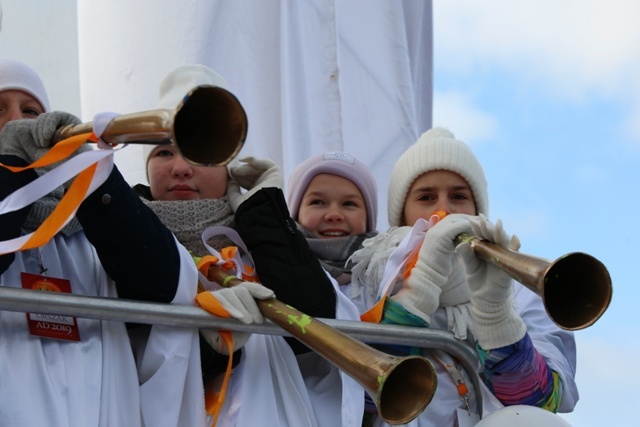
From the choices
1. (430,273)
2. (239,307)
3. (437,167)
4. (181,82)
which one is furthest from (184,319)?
(437,167)

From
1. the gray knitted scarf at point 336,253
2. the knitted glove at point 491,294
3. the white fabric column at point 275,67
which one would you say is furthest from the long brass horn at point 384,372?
the white fabric column at point 275,67

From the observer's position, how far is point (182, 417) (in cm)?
242

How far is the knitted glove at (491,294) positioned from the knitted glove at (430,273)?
90 millimetres

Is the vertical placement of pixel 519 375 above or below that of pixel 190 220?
below

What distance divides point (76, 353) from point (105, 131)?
420mm

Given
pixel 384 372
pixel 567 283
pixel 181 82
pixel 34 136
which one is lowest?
pixel 384 372

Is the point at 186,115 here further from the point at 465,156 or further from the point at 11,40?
the point at 11,40

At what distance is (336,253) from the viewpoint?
9.66 ft

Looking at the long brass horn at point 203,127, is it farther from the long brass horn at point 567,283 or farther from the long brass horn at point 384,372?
the long brass horn at point 567,283

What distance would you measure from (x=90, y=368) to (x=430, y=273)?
74cm

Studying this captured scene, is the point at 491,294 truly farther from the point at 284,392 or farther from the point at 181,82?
the point at 181,82

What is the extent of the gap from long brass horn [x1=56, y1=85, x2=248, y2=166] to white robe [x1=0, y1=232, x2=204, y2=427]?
0.35 m

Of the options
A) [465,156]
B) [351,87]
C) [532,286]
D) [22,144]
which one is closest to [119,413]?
[22,144]

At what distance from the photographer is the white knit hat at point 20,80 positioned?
9.51ft
